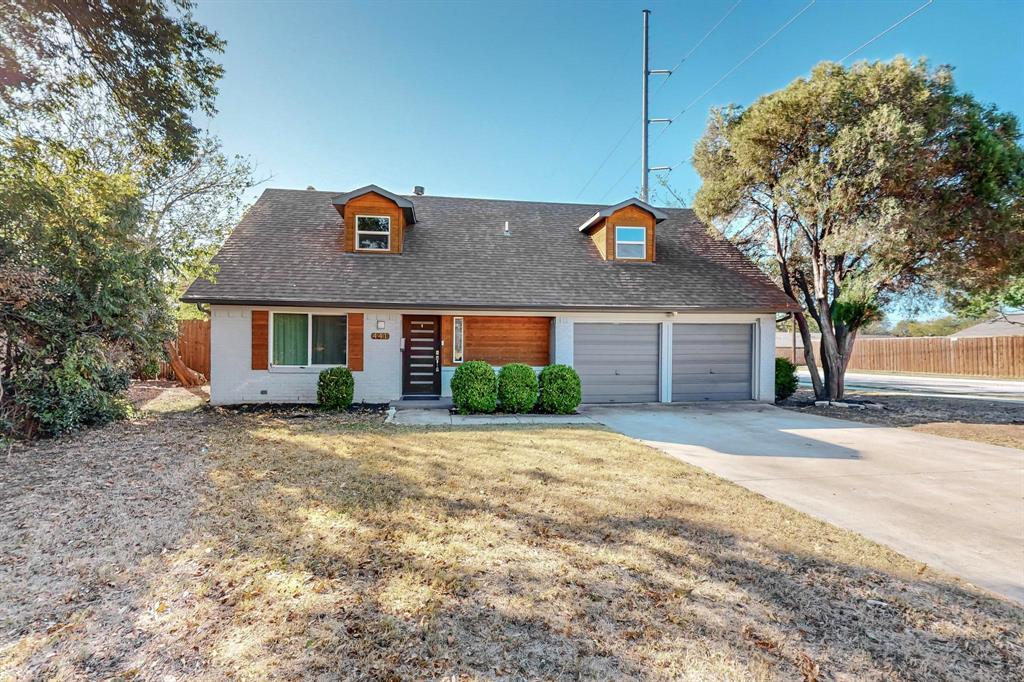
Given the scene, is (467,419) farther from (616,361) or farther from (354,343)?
(616,361)

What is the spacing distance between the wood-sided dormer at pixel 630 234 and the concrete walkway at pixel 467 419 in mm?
5573

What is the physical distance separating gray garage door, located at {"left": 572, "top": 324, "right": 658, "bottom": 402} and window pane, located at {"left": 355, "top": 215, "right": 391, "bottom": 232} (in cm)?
574

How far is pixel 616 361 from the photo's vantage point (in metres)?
11.6

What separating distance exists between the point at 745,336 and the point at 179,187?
15801 millimetres

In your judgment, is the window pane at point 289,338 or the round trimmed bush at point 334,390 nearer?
the round trimmed bush at point 334,390

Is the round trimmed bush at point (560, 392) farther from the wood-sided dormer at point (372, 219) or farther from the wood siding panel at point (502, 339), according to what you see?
the wood-sided dormer at point (372, 219)

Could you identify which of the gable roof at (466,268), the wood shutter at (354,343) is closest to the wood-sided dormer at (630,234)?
the gable roof at (466,268)

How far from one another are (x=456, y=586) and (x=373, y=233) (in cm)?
1059

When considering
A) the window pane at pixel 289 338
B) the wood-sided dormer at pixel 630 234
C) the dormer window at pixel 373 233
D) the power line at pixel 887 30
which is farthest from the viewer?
the wood-sided dormer at pixel 630 234

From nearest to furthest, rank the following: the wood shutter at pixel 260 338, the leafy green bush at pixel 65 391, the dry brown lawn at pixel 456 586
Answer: the dry brown lawn at pixel 456 586, the leafy green bush at pixel 65 391, the wood shutter at pixel 260 338

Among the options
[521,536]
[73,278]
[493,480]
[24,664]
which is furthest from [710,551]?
[73,278]

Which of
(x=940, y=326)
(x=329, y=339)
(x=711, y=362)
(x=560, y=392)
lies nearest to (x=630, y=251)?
(x=711, y=362)

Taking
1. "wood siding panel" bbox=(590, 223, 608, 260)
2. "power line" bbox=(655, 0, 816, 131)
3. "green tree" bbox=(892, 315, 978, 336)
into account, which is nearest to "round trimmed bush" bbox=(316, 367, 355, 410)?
"wood siding panel" bbox=(590, 223, 608, 260)

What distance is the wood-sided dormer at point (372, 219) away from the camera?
38.0 feet
